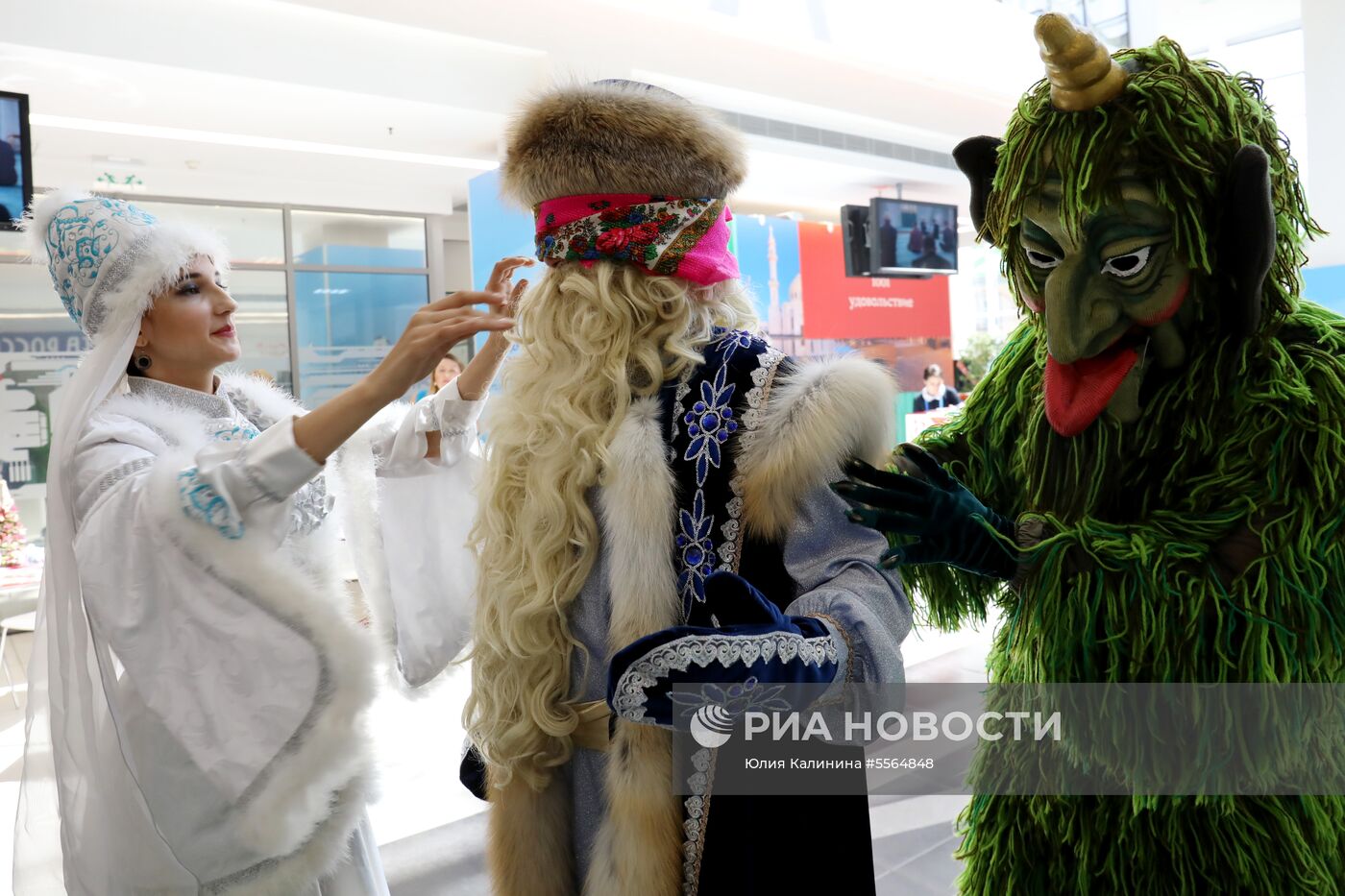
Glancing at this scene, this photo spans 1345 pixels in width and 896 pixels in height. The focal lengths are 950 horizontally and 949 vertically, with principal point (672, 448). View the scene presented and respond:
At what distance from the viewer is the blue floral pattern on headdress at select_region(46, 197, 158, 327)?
5.33 ft

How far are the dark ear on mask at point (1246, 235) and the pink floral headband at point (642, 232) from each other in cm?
55

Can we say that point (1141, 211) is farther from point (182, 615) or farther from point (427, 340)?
point (182, 615)

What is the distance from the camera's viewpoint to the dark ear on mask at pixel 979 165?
126cm

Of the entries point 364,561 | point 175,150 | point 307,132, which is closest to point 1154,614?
point 364,561

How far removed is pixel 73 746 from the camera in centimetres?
155

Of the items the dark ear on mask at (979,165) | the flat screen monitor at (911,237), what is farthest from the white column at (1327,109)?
the flat screen monitor at (911,237)

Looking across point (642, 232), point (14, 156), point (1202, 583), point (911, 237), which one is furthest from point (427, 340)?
point (911, 237)

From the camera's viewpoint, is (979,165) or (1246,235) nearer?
(1246,235)

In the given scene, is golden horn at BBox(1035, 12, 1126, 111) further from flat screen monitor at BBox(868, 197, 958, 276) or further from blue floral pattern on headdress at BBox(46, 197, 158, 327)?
flat screen monitor at BBox(868, 197, 958, 276)

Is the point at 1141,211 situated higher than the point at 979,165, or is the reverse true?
the point at 979,165

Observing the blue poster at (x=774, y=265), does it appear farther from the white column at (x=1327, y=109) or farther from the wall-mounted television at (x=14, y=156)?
the wall-mounted television at (x=14, y=156)

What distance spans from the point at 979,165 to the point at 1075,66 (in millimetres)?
249

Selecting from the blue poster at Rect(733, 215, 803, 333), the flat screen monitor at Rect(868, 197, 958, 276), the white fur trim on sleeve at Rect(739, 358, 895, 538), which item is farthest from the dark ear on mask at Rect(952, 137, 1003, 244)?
the flat screen monitor at Rect(868, 197, 958, 276)

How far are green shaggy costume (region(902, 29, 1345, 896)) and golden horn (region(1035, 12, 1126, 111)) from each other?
0.06ft
